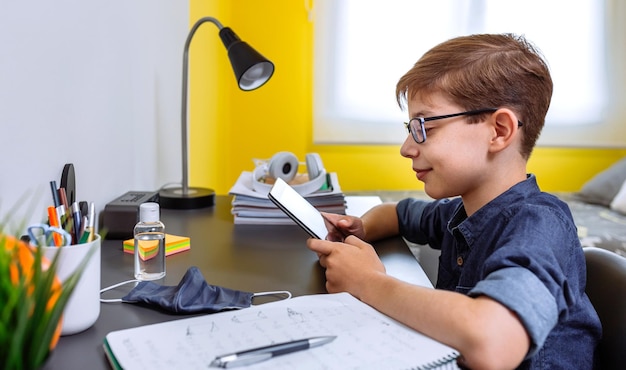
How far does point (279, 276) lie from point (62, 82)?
0.47m

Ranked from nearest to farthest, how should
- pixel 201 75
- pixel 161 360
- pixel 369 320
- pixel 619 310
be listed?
pixel 161 360
pixel 369 320
pixel 619 310
pixel 201 75

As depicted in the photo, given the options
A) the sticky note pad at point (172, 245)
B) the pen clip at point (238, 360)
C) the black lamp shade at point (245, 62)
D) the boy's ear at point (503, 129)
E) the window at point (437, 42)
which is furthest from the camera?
the window at point (437, 42)

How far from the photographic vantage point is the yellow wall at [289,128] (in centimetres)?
298

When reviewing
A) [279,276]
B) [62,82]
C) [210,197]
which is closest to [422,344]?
[279,276]

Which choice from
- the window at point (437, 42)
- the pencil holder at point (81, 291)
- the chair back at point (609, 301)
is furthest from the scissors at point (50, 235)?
the window at point (437, 42)

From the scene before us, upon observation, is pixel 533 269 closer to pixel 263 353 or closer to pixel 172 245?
pixel 263 353

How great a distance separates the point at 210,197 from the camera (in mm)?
1492

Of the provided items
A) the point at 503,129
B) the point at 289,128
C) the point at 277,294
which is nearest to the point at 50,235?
the point at 277,294

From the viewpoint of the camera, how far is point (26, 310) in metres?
0.39

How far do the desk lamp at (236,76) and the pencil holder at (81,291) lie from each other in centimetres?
73

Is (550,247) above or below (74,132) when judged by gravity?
below

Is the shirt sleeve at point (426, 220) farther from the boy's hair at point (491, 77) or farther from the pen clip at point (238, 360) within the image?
the pen clip at point (238, 360)

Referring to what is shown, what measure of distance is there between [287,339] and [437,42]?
100.0 inches

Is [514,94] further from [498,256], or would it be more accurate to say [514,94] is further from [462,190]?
[498,256]
